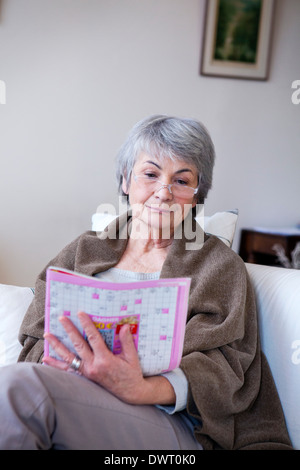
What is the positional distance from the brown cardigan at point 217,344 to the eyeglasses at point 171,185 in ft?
0.43

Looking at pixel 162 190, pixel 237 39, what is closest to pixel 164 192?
pixel 162 190

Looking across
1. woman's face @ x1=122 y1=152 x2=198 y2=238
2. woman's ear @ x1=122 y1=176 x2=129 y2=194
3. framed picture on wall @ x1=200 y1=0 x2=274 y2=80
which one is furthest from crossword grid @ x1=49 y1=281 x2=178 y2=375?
framed picture on wall @ x1=200 y1=0 x2=274 y2=80

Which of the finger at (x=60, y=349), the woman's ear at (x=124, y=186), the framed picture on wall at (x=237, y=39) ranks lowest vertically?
the finger at (x=60, y=349)

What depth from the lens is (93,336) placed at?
91cm

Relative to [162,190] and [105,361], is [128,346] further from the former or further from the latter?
[162,190]

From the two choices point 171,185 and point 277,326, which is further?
point 171,185

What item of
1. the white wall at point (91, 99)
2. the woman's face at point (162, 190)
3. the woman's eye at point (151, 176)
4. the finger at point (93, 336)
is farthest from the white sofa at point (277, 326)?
the white wall at point (91, 99)

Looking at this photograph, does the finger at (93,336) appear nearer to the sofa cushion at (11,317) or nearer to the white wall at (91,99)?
the sofa cushion at (11,317)

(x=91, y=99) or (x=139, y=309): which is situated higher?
(x=91, y=99)

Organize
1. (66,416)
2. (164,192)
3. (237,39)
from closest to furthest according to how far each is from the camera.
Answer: (66,416), (164,192), (237,39)

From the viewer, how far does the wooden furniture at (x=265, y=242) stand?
266 centimetres

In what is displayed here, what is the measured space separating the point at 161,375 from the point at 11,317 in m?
0.62

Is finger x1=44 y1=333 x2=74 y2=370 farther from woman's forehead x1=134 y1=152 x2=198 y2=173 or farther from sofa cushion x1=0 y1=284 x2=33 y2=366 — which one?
woman's forehead x1=134 y1=152 x2=198 y2=173

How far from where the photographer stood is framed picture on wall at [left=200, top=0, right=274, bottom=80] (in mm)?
2734
